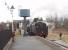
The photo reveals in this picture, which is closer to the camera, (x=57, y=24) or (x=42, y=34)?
(x=42, y=34)

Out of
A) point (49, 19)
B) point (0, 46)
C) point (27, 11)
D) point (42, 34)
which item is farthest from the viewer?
point (49, 19)

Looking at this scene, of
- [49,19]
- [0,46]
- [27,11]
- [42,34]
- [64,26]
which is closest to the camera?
[0,46]

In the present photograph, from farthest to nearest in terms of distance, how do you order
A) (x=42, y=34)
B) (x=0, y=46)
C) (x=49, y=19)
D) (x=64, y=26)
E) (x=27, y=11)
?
1. (x=49, y=19)
2. (x=27, y=11)
3. (x=64, y=26)
4. (x=42, y=34)
5. (x=0, y=46)

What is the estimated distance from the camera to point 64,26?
323 ft

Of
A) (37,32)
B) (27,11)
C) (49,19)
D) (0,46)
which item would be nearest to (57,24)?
(27,11)

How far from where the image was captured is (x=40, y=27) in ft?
216

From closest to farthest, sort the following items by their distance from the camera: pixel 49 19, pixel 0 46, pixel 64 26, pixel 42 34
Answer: pixel 0 46 → pixel 42 34 → pixel 64 26 → pixel 49 19

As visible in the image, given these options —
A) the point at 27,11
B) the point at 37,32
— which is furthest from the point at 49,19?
the point at 37,32

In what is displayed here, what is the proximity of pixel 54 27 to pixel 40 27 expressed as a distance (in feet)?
112

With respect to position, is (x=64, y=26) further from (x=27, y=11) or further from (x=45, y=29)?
(x=45, y=29)

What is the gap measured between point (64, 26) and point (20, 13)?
61.1ft

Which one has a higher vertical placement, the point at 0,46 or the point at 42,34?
the point at 0,46

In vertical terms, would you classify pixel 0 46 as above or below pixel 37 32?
above

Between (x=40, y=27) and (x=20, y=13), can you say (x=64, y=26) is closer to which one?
(x=20, y=13)
